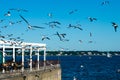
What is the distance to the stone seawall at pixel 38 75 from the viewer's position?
44.4m

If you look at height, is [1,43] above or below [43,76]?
above

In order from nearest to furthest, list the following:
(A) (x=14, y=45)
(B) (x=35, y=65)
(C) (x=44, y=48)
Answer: (A) (x=14, y=45), (B) (x=35, y=65), (C) (x=44, y=48)

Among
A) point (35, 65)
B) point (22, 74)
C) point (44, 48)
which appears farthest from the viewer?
point (44, 48)

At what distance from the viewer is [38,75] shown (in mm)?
54969

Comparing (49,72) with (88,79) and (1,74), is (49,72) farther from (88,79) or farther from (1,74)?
(88,79)

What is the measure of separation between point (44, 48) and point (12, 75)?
26.4m

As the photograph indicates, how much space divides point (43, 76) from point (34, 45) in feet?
28.0

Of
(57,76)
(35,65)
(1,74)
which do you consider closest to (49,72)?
(35,65)

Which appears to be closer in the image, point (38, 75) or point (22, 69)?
point (22, 69)

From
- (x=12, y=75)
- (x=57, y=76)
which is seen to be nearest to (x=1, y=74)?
(x=12, y=75)

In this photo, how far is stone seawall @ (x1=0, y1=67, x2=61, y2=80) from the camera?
146 feet

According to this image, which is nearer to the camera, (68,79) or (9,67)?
(9,67)

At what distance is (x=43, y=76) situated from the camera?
58.5 meters

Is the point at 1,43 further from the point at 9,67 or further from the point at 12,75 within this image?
the point at 12,75
